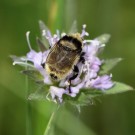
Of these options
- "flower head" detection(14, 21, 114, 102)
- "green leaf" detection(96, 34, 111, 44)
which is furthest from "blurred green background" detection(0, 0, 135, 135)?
"flower head" detection(14, 21, 114, 102)

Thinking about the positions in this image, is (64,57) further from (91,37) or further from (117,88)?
(91,37)

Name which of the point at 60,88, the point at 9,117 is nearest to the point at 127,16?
the point at 9,117

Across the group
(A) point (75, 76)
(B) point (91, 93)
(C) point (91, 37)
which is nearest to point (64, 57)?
(A) point (75, 76)

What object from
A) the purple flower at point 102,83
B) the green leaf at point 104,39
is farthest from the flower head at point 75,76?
the green leaf at point 104,39

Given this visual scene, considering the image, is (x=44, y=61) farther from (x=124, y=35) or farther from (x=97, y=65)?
(x=124, y=35)

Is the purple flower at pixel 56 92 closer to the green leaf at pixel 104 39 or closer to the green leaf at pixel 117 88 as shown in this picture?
the green leaf at pixel 117 88

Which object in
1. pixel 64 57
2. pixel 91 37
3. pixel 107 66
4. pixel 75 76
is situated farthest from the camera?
pixel 91 37

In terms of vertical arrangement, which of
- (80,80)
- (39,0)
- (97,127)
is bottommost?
(80,80)

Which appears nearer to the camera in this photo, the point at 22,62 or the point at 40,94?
the point at 40,94
